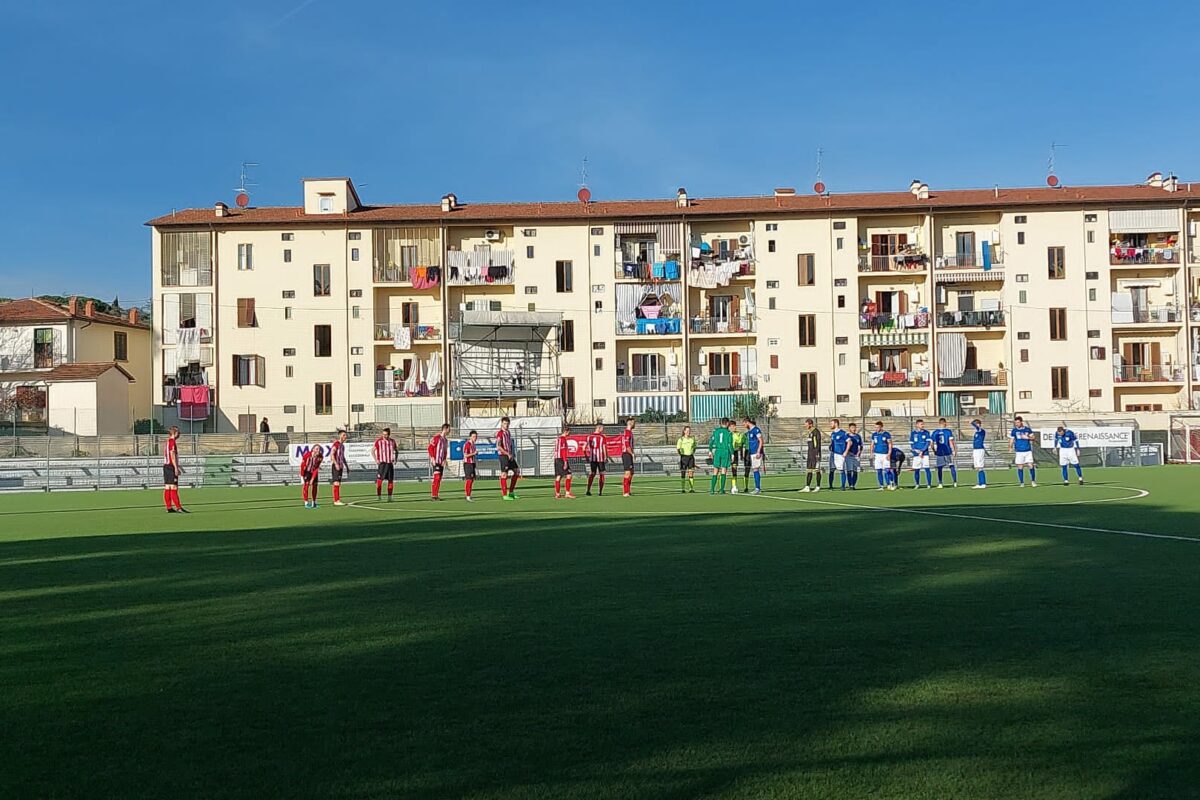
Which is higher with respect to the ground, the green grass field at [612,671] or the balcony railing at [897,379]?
the balcony railing at [897,379]

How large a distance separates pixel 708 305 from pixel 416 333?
57.3ft

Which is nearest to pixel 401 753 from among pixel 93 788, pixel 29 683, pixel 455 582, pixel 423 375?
pixel 93 788

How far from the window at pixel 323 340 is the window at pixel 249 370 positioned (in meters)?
3.20

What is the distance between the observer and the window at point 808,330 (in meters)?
70.8

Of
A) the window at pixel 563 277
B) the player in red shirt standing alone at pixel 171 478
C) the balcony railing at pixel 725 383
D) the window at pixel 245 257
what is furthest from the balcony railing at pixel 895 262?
the player in red shirt standing alone at pixel 171 478

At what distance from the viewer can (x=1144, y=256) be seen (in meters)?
70.4

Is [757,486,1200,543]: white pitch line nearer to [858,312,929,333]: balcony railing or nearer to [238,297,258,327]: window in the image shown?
[858,312,929,333]: balcony railing

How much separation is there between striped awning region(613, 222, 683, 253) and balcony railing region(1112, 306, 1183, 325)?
2575cm

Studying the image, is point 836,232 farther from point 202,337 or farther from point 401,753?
point 401,753

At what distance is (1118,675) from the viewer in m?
7.06

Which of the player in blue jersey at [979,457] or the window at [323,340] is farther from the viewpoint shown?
the window at [323,340]

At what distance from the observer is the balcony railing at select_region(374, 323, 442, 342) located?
70625mm

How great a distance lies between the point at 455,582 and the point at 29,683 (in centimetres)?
522

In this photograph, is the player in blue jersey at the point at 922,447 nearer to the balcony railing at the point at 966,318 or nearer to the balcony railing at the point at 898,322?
the balcony railing at the point at 898,322
